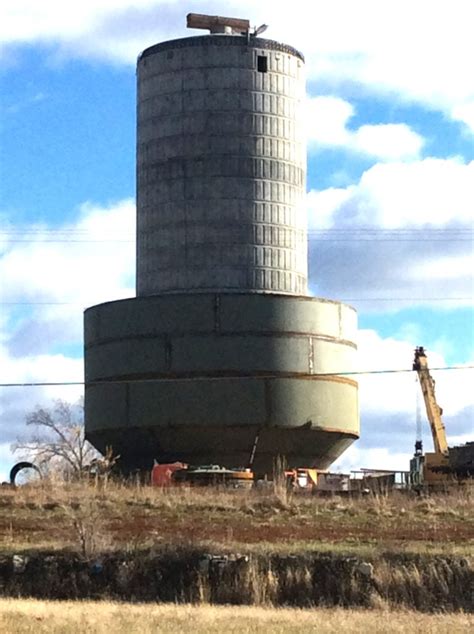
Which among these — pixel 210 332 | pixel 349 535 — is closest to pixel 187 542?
pixel 349 535

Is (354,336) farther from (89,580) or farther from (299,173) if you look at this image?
(89,580)

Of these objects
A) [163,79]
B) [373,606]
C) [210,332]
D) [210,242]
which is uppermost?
[163,79]

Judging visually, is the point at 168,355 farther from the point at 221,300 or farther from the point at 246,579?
the point at 246,579

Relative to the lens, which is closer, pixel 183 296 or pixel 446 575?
pixel 446 575

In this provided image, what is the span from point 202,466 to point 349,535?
1691 cm

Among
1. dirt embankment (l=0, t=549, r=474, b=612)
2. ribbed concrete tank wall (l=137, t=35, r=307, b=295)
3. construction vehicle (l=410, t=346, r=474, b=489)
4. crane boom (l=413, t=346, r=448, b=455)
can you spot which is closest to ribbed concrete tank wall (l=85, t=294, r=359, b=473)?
ribbed concrete tank wall (l=137, t=35, r=307, b=295)

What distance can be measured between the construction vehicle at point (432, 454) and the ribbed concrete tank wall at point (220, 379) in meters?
6.76

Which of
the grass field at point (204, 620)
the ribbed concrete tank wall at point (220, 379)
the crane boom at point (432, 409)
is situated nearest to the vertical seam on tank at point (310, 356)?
the ribbed concrete tank wall at point (220, 379)

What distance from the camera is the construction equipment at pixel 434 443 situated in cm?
5731

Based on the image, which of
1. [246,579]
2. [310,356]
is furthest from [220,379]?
[246,579]

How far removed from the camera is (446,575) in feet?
81.7

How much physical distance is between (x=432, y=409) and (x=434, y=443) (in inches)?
59.7

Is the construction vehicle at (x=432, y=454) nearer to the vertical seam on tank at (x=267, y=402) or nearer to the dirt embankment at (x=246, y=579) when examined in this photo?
the vertical seam on tank at (x=267, y=402)

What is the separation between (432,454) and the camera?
58.8 metres
